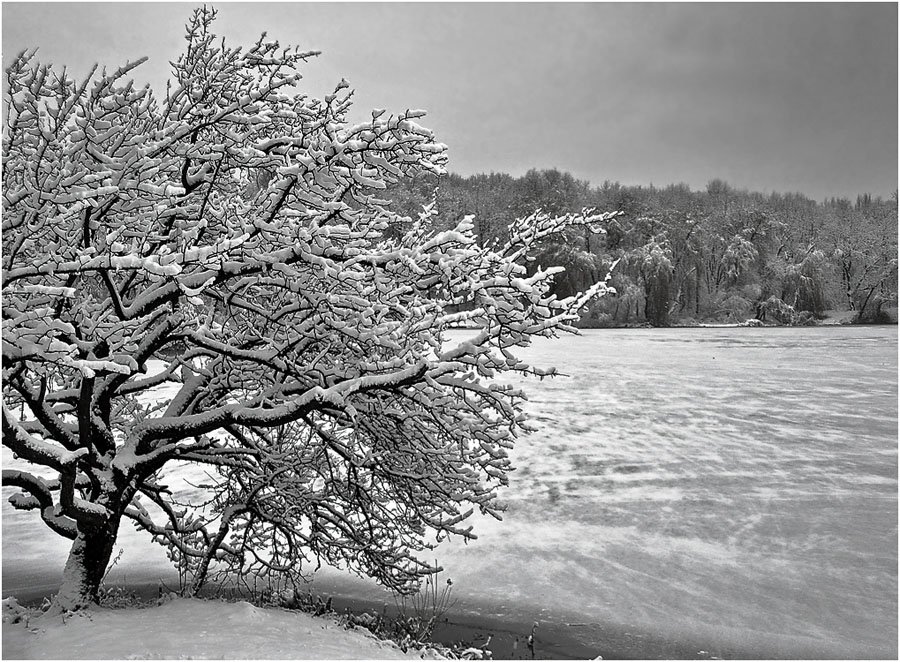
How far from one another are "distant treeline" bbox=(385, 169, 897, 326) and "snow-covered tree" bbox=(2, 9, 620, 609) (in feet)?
128

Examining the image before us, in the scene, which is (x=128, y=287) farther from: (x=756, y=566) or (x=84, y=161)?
(x=756, y=566)

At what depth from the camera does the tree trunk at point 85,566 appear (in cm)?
542

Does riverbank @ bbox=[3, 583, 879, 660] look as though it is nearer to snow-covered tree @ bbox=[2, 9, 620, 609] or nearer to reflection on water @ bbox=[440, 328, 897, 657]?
reflection on water @ bbox=[440, 328, 897, 657]

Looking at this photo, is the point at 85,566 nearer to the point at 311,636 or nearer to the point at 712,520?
the point at 311,636

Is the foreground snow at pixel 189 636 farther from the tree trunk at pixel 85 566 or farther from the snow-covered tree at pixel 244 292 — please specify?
the snow-covered tree at pixel 244 292

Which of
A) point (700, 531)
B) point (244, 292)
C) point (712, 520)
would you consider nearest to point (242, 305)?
point (244, 292)

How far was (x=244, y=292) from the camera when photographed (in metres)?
5.57

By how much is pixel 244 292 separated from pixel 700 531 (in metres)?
6.91

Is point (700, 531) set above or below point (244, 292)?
below

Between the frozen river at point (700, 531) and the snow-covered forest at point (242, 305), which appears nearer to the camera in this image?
the snow-covered forest at point (242, 305)

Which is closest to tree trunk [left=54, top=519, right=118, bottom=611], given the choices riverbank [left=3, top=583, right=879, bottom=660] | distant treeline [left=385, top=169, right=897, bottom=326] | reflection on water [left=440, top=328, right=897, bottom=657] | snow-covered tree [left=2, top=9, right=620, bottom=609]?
snow-covered tree [left=2, top=9, right=620, bottom=609]

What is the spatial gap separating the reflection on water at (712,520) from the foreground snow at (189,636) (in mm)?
2731

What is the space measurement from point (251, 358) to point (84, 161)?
184 cm

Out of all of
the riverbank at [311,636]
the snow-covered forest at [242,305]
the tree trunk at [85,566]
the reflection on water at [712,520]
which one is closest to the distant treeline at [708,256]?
the reflection on water at [712,520]
